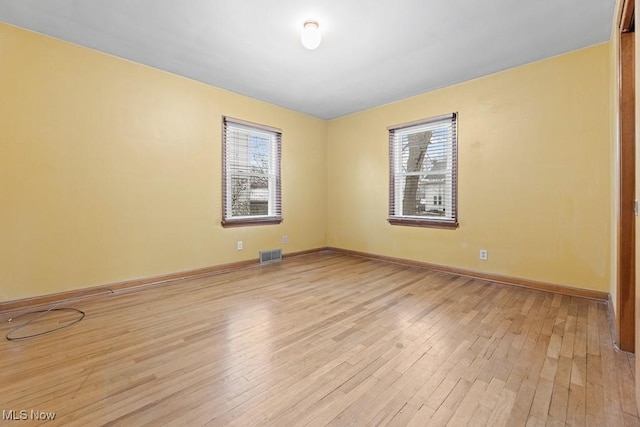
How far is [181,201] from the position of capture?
3572 mm

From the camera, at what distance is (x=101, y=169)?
9.78 ft

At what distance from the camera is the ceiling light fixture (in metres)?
2.44

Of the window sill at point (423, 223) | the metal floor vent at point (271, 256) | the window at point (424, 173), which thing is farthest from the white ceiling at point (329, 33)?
the metal floor vent at point (271, 256)

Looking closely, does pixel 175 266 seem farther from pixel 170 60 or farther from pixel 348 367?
pixel 348 367

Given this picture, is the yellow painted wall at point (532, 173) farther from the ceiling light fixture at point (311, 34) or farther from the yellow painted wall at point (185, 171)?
the ceiling light fixture at point (311, 34)

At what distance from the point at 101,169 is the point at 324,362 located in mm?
3049

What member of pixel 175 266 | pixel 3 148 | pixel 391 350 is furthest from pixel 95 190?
pixel 391 350

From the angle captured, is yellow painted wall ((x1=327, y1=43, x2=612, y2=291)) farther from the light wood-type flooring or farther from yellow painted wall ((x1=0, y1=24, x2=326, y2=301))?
yellow painted wall ((x1=0, y1=24, x2=326, y2=301))

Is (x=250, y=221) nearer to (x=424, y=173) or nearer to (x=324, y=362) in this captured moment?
(x=424, y=173)

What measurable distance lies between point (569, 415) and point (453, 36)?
2.98 m

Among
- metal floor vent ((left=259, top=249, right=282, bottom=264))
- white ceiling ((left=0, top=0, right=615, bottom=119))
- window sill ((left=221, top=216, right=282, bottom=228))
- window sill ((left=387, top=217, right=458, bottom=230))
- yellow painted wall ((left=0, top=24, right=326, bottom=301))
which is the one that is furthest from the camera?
metal floor vent ((left=259, top=249, right=282, bottom=264))

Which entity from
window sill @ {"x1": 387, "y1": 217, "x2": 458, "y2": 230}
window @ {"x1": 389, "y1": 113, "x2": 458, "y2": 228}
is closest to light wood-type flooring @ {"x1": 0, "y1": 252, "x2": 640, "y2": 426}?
window sill @ {"x1": 387, "y1": 217, "x2": 458, "y2": 230}

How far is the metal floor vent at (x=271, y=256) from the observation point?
439cm

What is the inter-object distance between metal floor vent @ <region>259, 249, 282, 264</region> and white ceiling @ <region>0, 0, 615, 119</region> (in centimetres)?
253
